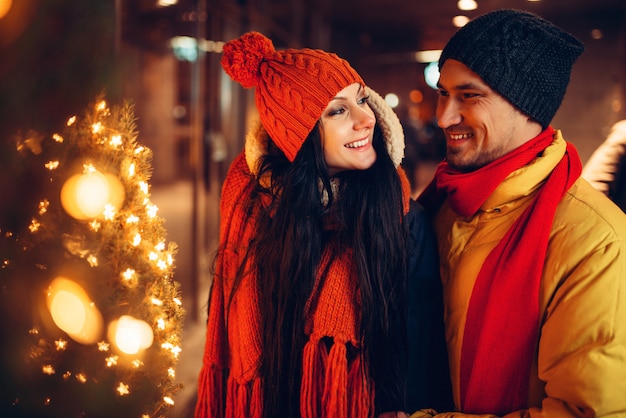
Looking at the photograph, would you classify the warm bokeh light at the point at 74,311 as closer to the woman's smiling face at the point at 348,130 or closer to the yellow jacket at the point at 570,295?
the woman's smiling face at the point at 348,130

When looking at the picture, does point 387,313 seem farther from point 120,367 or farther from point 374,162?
point 120,367

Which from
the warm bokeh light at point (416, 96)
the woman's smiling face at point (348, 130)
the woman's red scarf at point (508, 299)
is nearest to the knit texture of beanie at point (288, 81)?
the woman's smiling face at point (348, 130)

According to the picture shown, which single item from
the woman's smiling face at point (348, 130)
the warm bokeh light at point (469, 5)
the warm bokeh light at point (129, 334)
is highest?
the warm bokeh light at point (469, 5)

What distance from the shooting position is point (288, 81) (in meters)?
1.74

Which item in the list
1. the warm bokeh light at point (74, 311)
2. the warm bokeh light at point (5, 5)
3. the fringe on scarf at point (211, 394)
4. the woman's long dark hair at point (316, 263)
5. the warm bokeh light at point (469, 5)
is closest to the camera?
the warm bokeh light at point (5, 5)

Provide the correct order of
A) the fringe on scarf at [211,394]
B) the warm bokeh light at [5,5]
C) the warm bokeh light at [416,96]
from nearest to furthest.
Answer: the warm bokeh light at [5,5] → the fringe on scarf at [211,394] → the warm bokeh light at [416,96]

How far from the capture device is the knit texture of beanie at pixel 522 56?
1585 mm

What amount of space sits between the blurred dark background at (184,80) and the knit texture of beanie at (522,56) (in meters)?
0.94

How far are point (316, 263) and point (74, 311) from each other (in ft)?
2.63

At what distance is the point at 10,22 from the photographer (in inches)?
46.9

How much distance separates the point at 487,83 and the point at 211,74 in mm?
3803

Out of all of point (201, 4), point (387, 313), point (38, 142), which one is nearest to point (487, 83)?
point (387, 313)

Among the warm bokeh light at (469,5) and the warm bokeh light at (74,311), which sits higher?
the warm bokeh light at (469,5)

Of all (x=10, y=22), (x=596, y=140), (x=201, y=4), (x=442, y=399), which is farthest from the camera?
(x=596, y=140)
